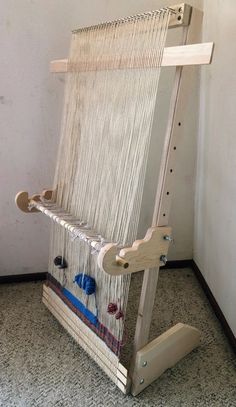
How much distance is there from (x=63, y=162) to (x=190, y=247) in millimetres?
996

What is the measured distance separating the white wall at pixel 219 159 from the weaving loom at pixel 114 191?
0.32 metres

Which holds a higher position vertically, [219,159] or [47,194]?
[219,159]

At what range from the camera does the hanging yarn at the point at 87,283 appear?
1.35 m

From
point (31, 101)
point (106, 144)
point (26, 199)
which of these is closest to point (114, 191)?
point (106, 144)

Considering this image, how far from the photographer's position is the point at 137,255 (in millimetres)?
1092

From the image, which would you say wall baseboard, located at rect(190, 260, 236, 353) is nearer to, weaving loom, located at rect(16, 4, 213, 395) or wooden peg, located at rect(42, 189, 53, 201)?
weaving loom, located at rect(16, 4, 213, 395)

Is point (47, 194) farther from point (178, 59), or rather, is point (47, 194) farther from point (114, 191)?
point (178, 59)

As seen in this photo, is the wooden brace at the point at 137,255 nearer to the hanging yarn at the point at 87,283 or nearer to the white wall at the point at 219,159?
the hanging yarn at the point at 87,283

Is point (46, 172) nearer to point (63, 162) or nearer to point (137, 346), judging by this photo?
point (63, 162)

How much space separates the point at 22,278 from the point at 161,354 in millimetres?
890

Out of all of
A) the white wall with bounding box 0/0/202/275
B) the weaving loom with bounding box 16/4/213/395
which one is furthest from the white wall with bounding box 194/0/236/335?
the weaving loom with bounding box 16/4/213/395

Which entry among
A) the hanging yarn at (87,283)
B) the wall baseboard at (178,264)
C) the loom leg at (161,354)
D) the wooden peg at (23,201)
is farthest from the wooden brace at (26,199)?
the wall baseboard at (178,264)


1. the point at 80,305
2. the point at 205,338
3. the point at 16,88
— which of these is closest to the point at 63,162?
the point at 16,88

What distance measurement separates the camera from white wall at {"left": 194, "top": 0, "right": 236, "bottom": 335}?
1.52 meters
